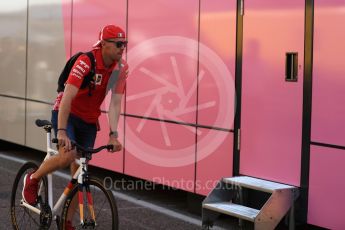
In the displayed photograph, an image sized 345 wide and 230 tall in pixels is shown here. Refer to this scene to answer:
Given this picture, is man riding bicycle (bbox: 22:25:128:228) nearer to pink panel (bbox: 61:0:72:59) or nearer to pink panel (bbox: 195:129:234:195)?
pink panel (bbox: 195:129:234:195)

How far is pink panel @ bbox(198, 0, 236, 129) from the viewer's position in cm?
640

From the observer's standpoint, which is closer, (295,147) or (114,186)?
(295,147)

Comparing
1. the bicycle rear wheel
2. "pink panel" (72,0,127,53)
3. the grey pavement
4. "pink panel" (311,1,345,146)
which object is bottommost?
the grey pavement

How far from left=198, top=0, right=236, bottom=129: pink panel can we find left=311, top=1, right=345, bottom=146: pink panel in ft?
3.53

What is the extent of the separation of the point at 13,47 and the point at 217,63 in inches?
199

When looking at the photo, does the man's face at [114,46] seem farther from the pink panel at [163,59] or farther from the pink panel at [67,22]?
the pink panel at [67,22]

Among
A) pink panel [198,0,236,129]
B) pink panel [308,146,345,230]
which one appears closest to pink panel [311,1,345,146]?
pink panel [308,146,345,230]

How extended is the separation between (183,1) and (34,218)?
2.84 m

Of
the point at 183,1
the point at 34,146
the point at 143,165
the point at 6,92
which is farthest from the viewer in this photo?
the point at 6,92

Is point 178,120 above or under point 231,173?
above

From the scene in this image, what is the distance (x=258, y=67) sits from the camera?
19.9 ft

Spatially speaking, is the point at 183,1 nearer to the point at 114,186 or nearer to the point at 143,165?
the point at 143,165

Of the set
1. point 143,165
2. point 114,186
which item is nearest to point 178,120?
point 143,165

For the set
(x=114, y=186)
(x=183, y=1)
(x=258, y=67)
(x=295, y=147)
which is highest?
(x=183, y=1)
